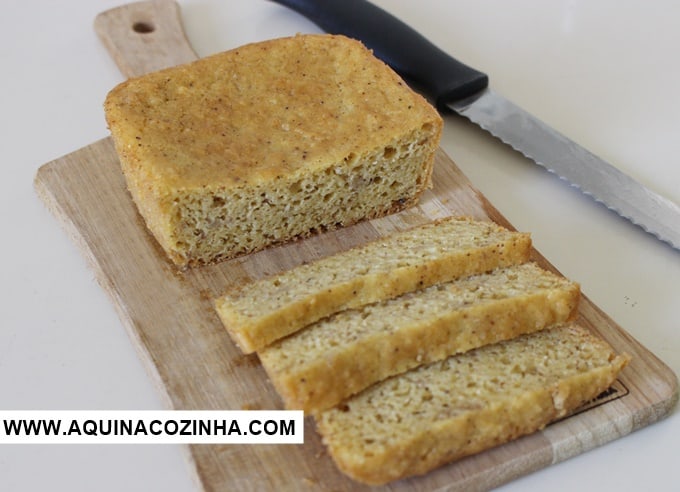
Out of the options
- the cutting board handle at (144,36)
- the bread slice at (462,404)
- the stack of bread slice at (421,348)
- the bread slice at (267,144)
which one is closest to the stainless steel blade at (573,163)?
the bread slice at (267,144)

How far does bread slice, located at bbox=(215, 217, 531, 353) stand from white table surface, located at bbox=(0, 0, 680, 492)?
0.54m

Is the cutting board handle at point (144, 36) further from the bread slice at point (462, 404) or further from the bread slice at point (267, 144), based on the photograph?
the bread slice at point (462, 404)

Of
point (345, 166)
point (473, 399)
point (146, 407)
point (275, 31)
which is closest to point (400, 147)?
point (345, 166)

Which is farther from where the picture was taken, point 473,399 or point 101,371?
point 101,371

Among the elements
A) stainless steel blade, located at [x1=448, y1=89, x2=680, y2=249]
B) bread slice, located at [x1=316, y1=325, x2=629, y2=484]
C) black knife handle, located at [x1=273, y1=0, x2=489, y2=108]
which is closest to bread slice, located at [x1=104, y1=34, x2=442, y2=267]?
black knife handle, located at [x1=273, y1=0, x2=489, y2=108]

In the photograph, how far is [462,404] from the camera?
3537mm

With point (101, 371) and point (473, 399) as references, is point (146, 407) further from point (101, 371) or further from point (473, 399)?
point (473, 399)

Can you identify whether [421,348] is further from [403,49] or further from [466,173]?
[403,49]

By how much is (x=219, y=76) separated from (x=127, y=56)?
3.58ft

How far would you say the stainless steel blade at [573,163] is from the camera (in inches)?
186

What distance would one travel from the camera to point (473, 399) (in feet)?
11.7

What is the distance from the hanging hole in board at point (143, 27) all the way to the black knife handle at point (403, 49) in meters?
0.99

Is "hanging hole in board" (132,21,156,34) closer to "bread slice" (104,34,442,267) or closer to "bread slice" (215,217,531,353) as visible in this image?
"bread slice" (104,34,442,267)

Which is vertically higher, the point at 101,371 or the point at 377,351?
the point at 377,351
